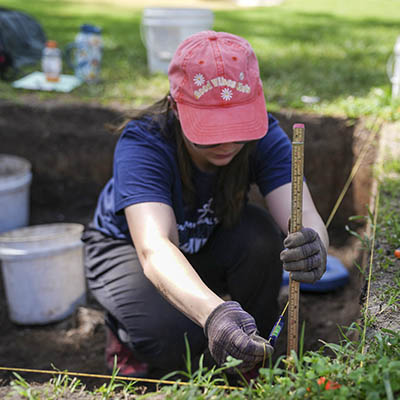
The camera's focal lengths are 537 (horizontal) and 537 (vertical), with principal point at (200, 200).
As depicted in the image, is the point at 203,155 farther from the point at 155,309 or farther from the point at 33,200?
the point at 33,200

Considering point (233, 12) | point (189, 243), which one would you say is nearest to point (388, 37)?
point (233, 12)

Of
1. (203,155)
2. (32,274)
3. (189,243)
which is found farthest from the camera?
(32,274)

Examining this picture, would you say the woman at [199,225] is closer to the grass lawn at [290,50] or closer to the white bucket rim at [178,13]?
the grass lawn at [290,50]

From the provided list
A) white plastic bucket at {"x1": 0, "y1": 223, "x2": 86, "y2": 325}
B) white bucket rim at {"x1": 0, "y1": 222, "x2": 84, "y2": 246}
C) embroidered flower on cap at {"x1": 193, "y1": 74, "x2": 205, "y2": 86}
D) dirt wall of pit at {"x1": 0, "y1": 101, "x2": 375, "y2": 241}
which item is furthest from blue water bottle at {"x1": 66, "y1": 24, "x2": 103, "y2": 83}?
embroidered flower on cap at {"x1": 193, "y1": 74, "x2": 205, "y2": 86}

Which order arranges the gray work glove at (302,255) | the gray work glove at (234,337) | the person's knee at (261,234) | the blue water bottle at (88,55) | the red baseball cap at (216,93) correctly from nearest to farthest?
the gray work glove at (234,337) < the gray work glove at (302,255) < the red baseball cap at (216,93) < the person's knee at (261,234) < the blue water bottle at (88,55)

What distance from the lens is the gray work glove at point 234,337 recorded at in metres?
1.41

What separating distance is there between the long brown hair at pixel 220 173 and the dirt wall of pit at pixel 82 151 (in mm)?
1317

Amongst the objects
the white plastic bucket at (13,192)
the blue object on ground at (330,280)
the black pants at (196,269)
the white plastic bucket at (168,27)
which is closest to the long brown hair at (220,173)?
the black pants at (196,269)

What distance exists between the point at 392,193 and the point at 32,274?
1.90 meters

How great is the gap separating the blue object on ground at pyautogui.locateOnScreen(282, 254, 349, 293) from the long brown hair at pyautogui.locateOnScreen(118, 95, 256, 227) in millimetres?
920

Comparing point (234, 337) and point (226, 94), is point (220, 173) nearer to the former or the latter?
point (226, 94)

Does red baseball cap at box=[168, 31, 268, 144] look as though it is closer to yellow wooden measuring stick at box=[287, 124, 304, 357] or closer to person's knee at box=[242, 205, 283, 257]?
yellow wooden measuring stick at box=[287, 124, 304, 357]

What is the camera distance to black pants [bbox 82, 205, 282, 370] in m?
2.07

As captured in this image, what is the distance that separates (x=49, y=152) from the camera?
3.98m
